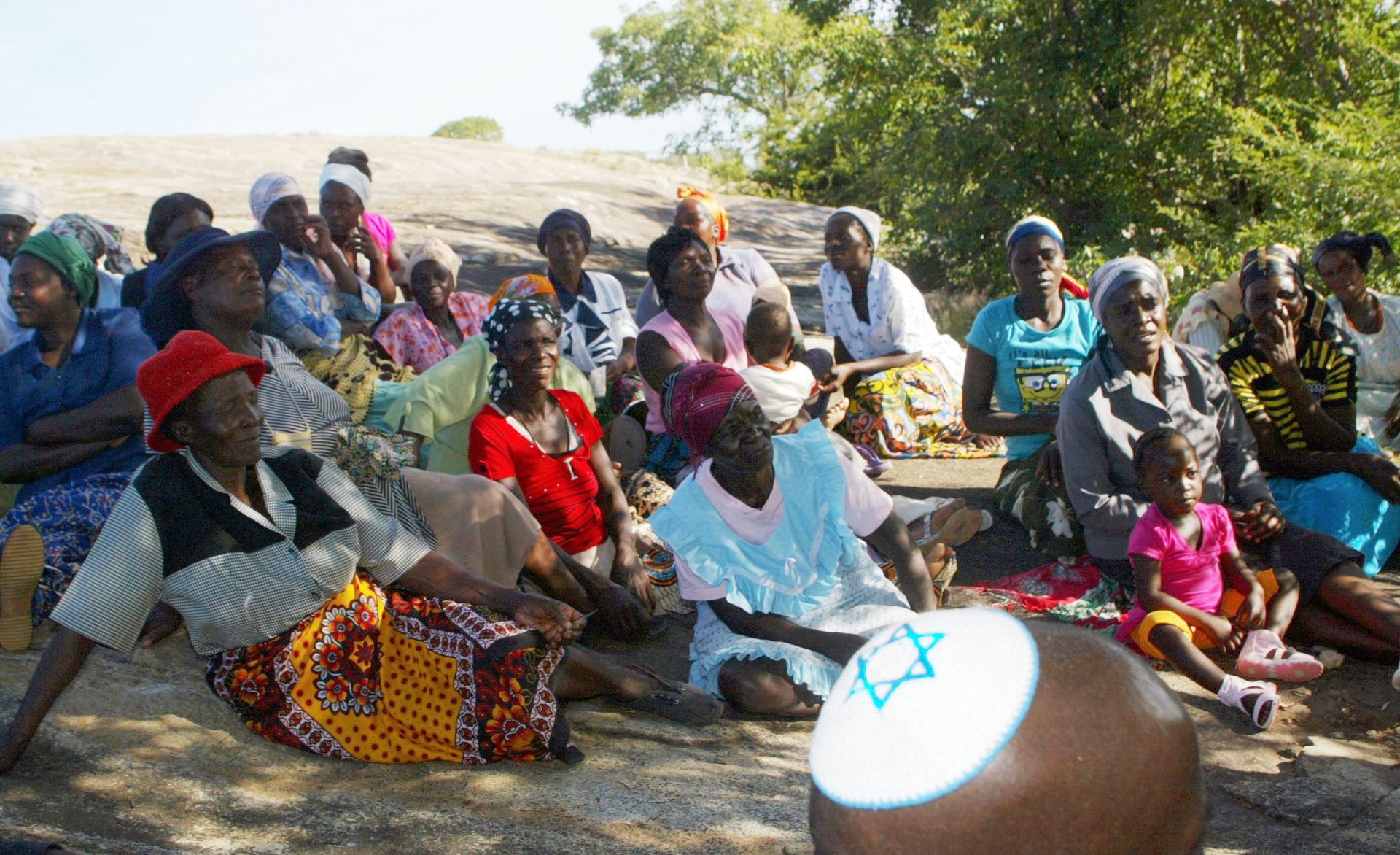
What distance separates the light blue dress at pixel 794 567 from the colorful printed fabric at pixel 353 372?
194 centimetres

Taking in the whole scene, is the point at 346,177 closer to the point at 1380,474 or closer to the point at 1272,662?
the point at 1272,662

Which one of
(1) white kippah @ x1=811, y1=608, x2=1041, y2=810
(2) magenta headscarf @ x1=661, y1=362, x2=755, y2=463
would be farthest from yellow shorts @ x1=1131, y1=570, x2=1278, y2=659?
(1) white kippah @ x1=811, y1=608, x2=1041, y2=810

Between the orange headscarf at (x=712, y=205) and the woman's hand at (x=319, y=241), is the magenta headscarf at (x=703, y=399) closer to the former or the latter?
the woman's hand at (x=319, y=241)

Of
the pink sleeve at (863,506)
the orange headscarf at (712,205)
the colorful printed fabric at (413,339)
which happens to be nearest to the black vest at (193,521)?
the pink sleeve at (863,506)

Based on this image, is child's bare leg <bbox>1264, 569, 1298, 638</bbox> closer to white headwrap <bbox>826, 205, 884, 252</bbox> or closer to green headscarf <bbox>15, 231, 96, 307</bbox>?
white headwrap <bbox>826, 205, 884, 252</bbox>

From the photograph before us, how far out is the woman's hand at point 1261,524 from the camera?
4.84m

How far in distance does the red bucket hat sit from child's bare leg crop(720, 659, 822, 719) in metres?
1.85

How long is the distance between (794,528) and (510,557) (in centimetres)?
109

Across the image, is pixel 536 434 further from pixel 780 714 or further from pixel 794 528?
pixel 780 714

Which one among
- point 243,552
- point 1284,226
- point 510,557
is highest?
point 1284,226

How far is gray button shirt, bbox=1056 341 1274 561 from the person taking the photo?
490 centimetres

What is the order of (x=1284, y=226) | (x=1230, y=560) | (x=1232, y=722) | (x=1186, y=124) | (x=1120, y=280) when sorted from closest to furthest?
(x=1232, y=722) < (x=1230, y=560) < (x=1120, y=280) < (x=1284, y=226) < (x=1186, y=124)

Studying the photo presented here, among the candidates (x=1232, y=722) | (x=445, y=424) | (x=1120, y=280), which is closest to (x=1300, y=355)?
(x=1120, y=280)

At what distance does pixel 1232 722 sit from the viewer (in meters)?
4.16
